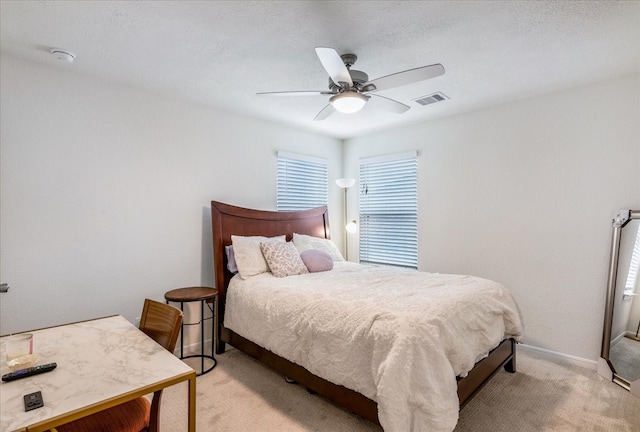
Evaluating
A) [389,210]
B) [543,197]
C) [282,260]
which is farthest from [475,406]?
[389,210]

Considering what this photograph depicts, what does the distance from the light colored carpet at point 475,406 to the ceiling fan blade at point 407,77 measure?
2.25 m

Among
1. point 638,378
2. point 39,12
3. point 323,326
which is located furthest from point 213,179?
point 638,378

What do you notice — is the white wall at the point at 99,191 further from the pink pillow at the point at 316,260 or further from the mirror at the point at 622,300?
the mirror at the point at 622,300

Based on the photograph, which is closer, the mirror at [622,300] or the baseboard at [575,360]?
the mirror at [622,300]

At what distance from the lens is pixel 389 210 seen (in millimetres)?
4598

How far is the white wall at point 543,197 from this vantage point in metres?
2.93

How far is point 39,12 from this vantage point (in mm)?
1921

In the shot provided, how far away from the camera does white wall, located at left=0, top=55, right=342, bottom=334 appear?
8.13ft

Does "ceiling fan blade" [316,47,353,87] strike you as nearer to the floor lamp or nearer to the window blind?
the floor lamp

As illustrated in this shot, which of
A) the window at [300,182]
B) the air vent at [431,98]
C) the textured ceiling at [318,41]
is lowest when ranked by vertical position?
the window at [300,182]

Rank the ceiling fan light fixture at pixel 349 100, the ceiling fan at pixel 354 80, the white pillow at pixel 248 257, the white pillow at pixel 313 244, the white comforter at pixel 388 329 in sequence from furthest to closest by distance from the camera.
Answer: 1. the white pillow at pixel 313 244
2. the white pillow at pixel 248 257
3. the ceiling fan light fixture at pixel 349 100
4. the ceiling fan at pixel 354 80
5. the white comforter at pixel 388 329

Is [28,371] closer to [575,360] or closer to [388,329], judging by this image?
[388,329]

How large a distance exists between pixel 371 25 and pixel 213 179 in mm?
2272

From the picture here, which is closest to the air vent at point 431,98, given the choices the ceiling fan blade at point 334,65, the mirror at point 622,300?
the ceiling fan blade at point 334,65
